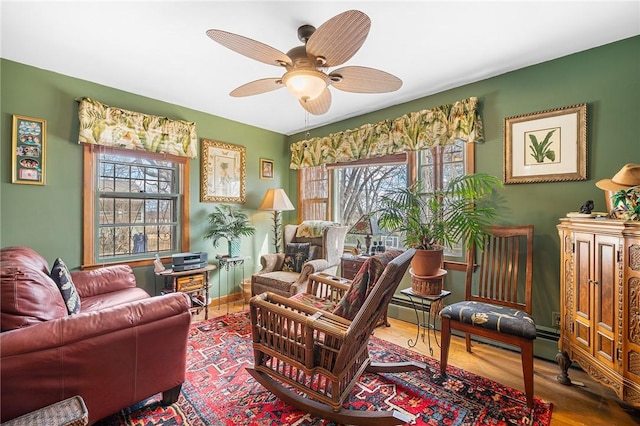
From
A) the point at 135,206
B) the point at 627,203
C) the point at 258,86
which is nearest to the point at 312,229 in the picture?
the point at 258,86

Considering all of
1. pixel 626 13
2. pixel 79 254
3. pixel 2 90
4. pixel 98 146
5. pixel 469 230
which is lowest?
pixel 79 254

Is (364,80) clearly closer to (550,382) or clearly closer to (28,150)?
(550,382)

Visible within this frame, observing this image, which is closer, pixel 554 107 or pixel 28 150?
pixel 554 107

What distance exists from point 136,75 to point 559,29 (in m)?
3.49

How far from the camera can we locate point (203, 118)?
3.68m

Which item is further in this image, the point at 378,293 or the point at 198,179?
the point at 198,179

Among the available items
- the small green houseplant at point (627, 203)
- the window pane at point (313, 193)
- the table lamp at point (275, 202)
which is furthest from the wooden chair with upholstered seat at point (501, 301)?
the table lamp at point (275, 202)

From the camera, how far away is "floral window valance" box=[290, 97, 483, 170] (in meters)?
2.71

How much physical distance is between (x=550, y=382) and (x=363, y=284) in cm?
167

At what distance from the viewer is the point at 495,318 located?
1913 mm

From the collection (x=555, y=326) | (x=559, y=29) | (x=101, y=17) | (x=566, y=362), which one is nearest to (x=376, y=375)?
(x=566, y=362)

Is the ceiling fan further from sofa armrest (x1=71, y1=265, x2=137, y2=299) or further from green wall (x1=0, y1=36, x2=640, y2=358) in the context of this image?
sofa armrest (x1=71, y1=265, x2=137, y2=299)

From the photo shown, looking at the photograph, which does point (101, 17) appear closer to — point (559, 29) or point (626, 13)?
point (559, 29)

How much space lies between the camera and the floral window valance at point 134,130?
2.76 meters
